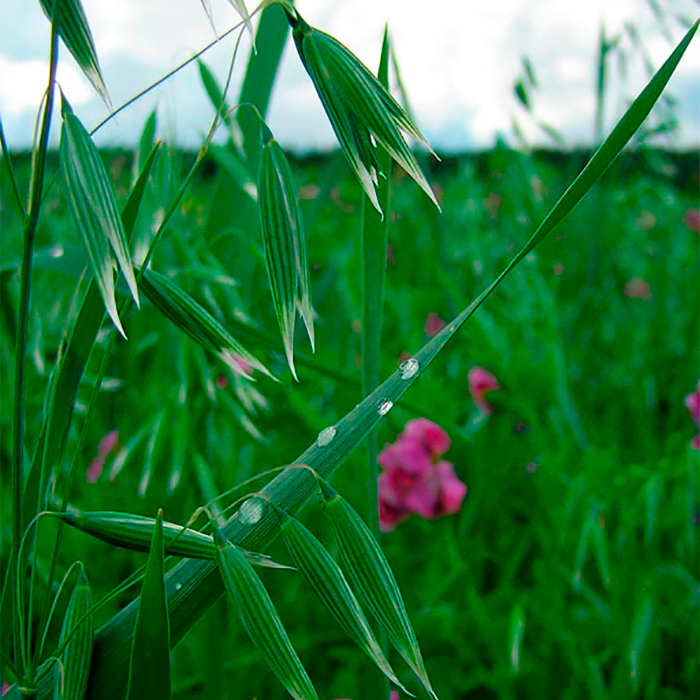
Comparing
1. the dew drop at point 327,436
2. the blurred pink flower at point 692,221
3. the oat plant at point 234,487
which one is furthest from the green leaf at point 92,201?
the blurred pink flower at point 692,221

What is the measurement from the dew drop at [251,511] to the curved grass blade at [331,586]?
3 cm

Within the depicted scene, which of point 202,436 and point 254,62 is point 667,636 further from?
point 254,62

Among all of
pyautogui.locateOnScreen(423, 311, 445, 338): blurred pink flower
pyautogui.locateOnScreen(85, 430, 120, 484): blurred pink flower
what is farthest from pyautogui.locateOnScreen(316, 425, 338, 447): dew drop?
pyautogui.locateOnScreen(423, 311, 445, 338): blurred pink flower

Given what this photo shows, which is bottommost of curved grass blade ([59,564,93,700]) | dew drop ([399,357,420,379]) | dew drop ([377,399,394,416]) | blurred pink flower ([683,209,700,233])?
curved grass blade ([59,564,93,700])

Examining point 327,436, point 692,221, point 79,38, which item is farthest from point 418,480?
point 692,221

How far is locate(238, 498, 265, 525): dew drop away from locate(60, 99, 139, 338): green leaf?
11 centimetres

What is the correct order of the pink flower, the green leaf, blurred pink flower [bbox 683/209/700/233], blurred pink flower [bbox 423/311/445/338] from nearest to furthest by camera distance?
1. the green leaf
2. the pink flower
3. blurred pink flower [bbox 423/311/445/338]
4. blurred pink flower [bbox 683/209/700/233]

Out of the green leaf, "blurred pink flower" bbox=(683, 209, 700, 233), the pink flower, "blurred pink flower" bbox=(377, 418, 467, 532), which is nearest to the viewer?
the green leaf

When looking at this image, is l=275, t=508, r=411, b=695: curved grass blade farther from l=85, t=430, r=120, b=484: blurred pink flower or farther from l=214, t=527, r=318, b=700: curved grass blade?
l=85, t=430, r=120, b=484: blurred pink flower

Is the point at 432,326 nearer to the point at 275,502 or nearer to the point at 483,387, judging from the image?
the point at 483,387

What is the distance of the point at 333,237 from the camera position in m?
A: 2.26

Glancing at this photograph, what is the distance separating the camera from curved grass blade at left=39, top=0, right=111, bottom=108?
0.31m

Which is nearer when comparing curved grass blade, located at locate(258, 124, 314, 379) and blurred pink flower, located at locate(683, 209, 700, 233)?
curved grass blade, located at locate(258, 124, 314, 379)

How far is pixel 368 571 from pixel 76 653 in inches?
4.4
